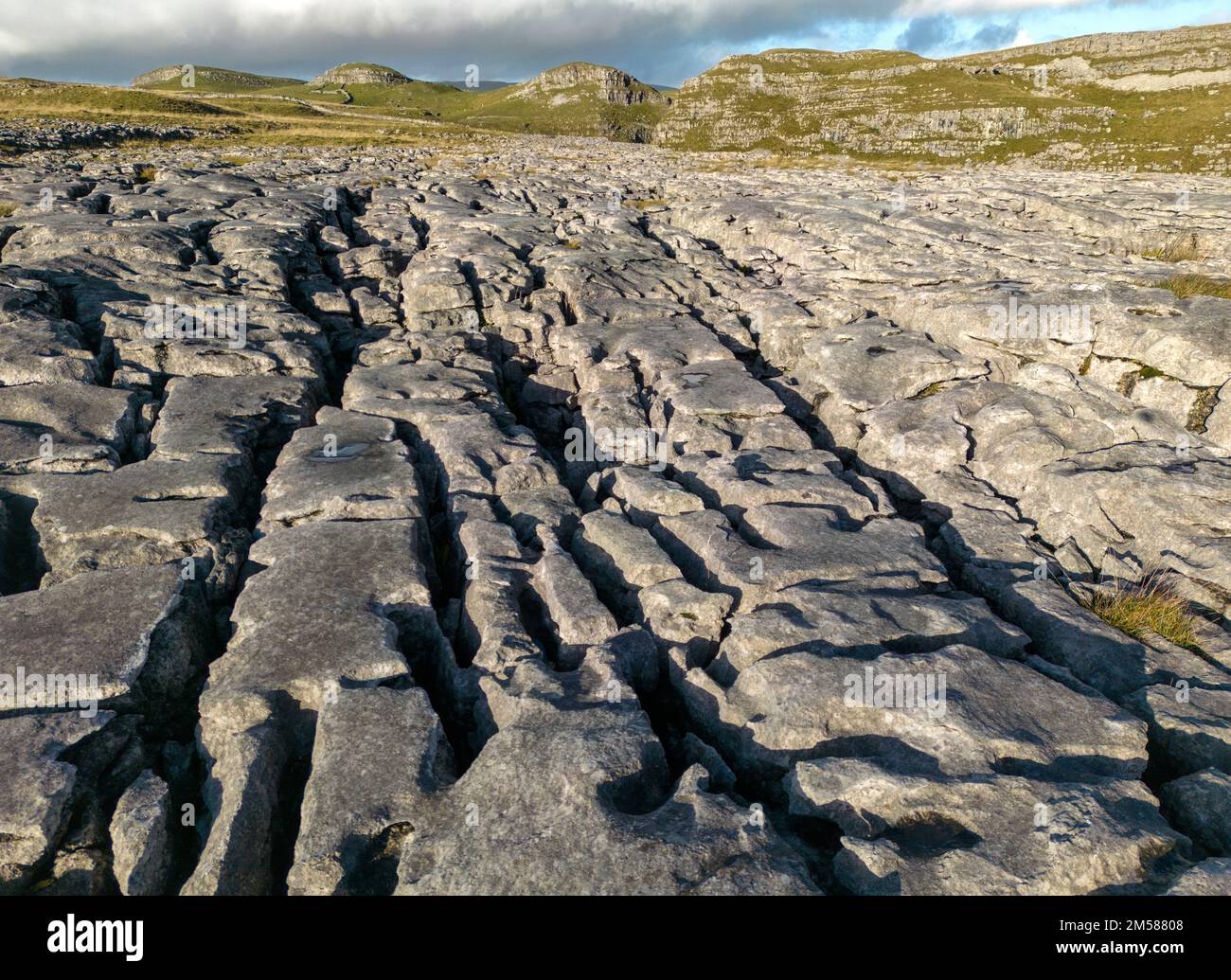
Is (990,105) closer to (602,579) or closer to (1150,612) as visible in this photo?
(1150,612)

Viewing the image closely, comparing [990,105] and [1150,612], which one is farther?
[990,105]

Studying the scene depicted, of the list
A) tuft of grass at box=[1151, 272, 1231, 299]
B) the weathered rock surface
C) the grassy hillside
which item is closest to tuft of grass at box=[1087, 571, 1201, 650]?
the weathered rock surface

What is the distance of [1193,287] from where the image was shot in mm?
21719

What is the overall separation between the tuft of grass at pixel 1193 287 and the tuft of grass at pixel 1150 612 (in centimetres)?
1361

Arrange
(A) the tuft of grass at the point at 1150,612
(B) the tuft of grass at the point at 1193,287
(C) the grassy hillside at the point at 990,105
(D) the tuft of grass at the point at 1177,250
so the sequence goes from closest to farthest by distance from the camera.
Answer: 1. (A) the tuft of grass at the point at 1150,612
2. (B) the tuft of grass at the point at 1193,287
3. (D) the tuft of grass at the point at 1177,250
4. (C) the grassy hillside at the point at 990,105

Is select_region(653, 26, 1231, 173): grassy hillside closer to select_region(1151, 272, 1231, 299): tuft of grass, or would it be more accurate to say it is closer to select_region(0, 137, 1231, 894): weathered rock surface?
select_region(1151, 272, 1231, 299): tuft of grass

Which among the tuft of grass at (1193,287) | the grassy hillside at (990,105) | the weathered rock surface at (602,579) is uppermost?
the grassy hillside at (990,105)

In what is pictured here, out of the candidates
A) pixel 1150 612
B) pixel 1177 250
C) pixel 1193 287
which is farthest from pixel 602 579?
pixel 1177 250

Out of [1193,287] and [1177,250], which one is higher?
[1177,250]

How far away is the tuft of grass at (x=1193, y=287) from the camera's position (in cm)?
2134

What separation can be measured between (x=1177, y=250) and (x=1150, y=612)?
92.1 ft

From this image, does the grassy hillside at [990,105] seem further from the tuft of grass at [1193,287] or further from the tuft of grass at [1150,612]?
the tuft of grass at [1150,612]

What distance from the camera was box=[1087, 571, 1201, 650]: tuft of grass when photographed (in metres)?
12.0

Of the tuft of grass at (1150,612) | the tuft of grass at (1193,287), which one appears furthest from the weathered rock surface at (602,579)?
the tuft of grass at (1193,287)
